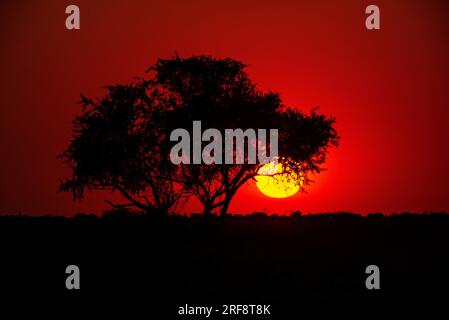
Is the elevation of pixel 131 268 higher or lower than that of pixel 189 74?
lower

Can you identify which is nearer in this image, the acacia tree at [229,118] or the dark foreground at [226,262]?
the dark foreground at [226,262]

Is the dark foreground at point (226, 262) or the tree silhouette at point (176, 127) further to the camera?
the tree silhouette at point (176, 127)

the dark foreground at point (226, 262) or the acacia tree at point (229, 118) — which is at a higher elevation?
the acacia tree at point (229, 118)

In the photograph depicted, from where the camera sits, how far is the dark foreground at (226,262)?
958 inches

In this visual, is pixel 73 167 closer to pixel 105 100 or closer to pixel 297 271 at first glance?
pixel 105 100

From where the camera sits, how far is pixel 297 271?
1150 inches

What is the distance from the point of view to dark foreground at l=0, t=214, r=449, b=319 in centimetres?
2433

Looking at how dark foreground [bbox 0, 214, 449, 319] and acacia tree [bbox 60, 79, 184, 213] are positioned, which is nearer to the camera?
dark foreground [bbox 0, 214, 449, 319]

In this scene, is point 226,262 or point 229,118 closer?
point 226,262

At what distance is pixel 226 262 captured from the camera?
102 ft
